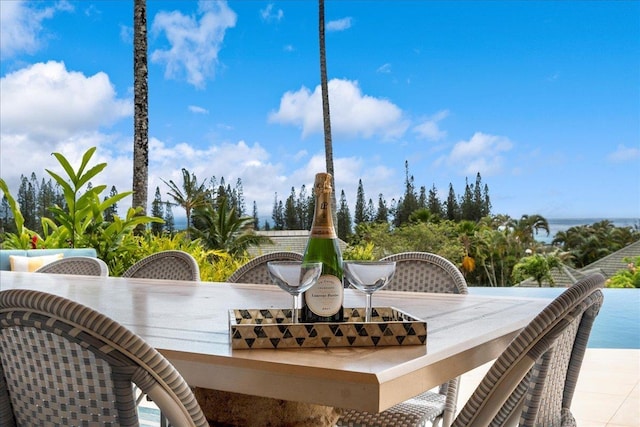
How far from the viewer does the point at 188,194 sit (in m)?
13.9

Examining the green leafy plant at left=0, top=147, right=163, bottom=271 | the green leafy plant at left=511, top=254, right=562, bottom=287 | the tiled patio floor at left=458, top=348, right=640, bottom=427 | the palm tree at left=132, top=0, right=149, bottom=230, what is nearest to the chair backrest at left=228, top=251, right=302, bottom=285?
the tiled patio floor at left=458, top=348, right=640, bottom=427

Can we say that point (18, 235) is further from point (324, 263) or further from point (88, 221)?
point (324, 263)

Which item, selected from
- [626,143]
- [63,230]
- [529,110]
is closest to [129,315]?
[63,230]

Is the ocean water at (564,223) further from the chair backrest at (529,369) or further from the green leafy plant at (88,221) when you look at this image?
the chair backrest at (529,369)

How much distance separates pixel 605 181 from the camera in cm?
1608

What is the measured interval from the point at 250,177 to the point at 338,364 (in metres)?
18.8

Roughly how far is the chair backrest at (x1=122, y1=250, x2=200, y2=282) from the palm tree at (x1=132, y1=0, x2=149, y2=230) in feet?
16.4

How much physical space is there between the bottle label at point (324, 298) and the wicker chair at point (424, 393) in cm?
66

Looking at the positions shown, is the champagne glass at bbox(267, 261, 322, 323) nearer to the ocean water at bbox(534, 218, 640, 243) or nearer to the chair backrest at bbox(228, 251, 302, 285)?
the chair backrest at bbox(228, 251, 302, 285)

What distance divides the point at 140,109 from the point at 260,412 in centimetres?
682

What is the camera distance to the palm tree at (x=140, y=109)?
794 cm

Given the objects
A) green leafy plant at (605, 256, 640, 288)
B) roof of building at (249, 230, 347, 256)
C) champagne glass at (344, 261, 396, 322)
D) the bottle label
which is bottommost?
green leafy plant at (605, 256, 640, 288)

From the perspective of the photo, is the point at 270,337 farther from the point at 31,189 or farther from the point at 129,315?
the point at 31,189

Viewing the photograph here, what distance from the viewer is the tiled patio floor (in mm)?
3649
